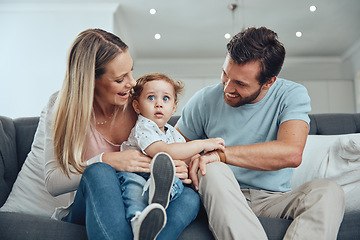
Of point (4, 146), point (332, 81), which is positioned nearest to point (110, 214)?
point (4, 146)

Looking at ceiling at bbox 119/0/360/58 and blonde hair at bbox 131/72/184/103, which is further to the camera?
ceiling at bbox 119/0/360/58

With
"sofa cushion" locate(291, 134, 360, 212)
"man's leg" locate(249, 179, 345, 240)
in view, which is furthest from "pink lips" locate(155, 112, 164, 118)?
"sofa cushion" locate(291, 134, 360, 212)

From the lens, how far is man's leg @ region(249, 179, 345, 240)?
1.12m

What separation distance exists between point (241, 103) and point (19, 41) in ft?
13.5

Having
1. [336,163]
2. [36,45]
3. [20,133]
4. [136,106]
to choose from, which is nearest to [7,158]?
[20,133]

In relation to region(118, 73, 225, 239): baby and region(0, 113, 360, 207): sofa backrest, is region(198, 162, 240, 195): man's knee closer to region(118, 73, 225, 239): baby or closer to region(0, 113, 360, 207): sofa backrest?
region(118, 73, 225, 239): baby

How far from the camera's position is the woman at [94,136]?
3.59 ft

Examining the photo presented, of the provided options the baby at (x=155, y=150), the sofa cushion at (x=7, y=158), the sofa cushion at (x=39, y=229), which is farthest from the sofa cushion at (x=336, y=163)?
the sofa cushion at (x=7, y=158)

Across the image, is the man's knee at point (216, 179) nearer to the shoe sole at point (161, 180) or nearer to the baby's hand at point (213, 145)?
the baby's hand at point (213, 145)

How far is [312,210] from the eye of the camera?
45.9 inches

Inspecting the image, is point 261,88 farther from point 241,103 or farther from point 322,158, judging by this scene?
point 322,158

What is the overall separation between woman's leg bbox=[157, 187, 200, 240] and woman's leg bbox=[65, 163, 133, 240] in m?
0.13

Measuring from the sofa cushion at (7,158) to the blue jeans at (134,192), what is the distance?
0.72 meters

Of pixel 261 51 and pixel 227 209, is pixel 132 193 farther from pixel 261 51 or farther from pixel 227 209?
pixel 261 51
